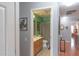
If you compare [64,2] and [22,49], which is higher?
[64,2]

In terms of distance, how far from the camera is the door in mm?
1217

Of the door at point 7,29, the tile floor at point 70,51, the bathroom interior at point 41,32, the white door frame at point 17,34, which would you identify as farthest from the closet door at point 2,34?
the tile floor at point 70,51

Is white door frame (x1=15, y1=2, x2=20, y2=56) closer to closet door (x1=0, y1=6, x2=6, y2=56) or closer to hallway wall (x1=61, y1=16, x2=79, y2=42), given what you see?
closet door (x1=0, y1=6, x2=6, y2=56)

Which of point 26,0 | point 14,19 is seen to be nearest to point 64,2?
point 26,0

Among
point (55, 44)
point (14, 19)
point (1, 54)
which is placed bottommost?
point (1, 54)

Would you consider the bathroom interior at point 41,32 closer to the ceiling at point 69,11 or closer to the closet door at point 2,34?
the ceiling at point 69,11

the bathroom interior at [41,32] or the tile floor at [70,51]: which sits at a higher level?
the bathroom interior at [41,32]

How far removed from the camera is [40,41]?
1226 millimetres

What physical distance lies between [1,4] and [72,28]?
765mm

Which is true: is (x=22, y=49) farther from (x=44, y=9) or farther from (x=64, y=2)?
(x=64, y=2)

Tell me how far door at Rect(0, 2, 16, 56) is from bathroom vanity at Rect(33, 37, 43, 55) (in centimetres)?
22

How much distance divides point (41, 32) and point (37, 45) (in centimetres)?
14

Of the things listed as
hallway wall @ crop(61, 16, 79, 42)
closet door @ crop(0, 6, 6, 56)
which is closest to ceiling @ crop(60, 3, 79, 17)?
hallway wall @ crop(61, 16, 79, 42)

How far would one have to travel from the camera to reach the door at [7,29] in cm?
122
